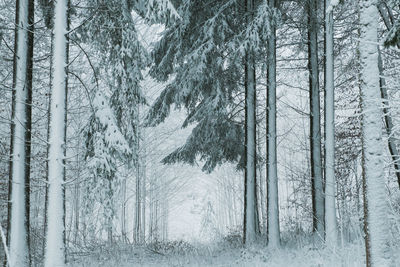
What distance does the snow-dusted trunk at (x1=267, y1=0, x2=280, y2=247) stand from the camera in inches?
320

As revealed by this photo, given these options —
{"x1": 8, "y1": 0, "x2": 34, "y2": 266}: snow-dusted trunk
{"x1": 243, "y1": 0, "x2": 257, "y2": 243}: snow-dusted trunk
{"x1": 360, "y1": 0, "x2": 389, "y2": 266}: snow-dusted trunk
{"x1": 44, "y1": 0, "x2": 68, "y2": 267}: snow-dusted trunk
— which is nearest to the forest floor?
{"x1": 243, "y1": 0, "x2": 257, "y2": 243}: snow-dusted trunk

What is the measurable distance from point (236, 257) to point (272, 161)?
240cm

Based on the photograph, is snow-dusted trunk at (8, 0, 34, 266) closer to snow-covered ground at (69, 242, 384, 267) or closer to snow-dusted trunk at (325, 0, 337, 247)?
snow-covered ground at (69, 242, 384, 267)

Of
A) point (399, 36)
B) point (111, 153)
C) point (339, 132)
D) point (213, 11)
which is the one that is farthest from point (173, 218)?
point (399, 36)

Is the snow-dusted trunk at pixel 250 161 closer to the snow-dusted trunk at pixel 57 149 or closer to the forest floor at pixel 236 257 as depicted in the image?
the forest floor at pixel 236 257

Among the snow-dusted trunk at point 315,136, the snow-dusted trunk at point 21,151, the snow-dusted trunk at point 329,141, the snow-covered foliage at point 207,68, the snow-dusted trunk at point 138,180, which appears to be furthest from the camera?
the snow-covered foliage at point 207,68

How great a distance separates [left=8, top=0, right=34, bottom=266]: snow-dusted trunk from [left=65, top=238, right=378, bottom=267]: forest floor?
5.09 ft

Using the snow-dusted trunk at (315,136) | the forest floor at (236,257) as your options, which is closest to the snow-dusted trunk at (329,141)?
the forest floor at (236,257)

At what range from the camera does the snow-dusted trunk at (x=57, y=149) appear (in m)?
4.83

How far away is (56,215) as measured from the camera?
4906 millimetres

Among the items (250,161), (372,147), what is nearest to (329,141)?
(250,161)

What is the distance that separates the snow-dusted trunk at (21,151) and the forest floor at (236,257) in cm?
155

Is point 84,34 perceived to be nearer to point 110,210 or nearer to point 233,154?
point 110,210

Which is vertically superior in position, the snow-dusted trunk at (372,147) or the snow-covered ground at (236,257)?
the snow-dusted trunk at (372,147)
